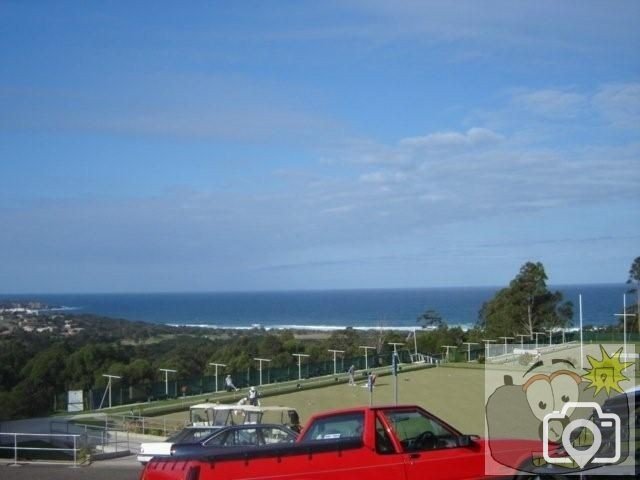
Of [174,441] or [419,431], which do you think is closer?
[419,431]

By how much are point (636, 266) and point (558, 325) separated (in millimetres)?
7633

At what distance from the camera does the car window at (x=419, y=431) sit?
35.5ft

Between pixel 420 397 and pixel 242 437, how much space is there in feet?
84.3

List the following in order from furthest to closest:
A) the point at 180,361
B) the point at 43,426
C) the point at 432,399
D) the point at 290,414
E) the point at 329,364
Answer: the point at 180,361
the point at 329,364
the point at 432,399
the point at 43,426
the point at 290,414

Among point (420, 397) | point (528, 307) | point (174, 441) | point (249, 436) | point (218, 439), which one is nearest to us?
point (218, 439)

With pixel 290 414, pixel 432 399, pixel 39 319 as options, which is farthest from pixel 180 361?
pixel 39 319

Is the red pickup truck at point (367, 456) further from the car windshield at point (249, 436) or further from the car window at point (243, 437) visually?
the car window at point (243, 437)

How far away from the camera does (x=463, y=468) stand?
10.6m

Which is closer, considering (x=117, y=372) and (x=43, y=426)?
(x=43, y=426)

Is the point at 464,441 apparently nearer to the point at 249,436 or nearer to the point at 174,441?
the point at 249,436

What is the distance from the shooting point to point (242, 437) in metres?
18.5

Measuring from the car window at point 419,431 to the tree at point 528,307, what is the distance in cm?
6042

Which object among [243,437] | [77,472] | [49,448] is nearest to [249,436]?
[243,437]

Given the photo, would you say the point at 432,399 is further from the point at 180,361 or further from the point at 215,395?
the point at 180,361
